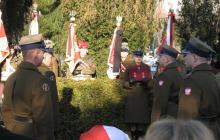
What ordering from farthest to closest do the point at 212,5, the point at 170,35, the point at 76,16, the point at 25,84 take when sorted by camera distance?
the point at 212,5
the point at 76,16
the point at 170,35
the point at 25,84

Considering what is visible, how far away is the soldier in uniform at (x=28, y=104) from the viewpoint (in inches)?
257

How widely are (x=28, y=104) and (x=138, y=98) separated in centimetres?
428

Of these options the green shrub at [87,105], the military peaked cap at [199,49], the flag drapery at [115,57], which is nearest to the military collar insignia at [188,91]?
the military peaked cap at [199,49]

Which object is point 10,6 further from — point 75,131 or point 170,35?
point 75,131

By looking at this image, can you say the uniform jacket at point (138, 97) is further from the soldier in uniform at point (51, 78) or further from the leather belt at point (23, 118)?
the leather belt at point (23, 118)

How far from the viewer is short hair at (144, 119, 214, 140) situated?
272 centimetres

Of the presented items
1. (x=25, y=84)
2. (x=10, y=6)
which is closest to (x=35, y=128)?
(x=25, y=84)

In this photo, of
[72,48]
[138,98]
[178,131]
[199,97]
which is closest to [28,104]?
[199,97]

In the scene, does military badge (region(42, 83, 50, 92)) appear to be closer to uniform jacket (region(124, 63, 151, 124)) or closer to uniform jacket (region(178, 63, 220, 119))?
uniform jacket (region(178, 63, 220, 119))

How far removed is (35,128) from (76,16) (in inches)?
465

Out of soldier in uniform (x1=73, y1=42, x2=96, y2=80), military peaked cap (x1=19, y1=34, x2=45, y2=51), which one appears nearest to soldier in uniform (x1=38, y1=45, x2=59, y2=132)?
military peaked cap (x1=19, y1=34, x2=45, y2=51)

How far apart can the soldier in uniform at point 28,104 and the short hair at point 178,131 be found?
3.81 metres

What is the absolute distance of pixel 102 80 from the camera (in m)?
11.1

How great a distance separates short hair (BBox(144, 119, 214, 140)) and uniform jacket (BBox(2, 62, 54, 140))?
381 cm
